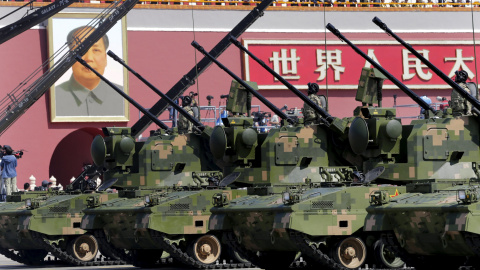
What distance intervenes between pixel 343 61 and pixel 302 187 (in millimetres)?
20307

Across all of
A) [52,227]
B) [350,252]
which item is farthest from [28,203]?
[350,252]

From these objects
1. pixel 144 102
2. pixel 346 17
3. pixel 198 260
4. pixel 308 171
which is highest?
pixel 346 17

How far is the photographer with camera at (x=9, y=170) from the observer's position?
3462 centimetres

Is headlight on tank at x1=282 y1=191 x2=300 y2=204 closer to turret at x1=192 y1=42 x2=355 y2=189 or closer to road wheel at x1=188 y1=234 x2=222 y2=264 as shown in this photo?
turret at x1=192 y1=42 x2=355 y2=189

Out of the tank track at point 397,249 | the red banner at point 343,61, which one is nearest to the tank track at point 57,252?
the tank track at point 397,249

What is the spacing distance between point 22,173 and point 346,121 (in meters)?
18.8

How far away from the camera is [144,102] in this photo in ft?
135

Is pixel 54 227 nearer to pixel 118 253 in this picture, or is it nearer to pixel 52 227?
pixel 52 227

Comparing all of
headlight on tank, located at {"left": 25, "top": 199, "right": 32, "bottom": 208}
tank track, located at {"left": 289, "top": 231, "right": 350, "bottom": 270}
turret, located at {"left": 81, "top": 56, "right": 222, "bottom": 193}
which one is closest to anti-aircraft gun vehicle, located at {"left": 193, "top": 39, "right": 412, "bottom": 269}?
tank track, located at {"left": 289, "top": 231, "right": 350, "bottom": 270}

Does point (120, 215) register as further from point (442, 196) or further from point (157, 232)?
point (442, 196)

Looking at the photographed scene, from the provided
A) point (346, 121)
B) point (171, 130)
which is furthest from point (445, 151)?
point (171, 130)

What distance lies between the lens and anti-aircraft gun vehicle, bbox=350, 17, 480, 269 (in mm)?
17859

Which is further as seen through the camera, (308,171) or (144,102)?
(144,102)

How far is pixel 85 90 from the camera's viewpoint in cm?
4091
